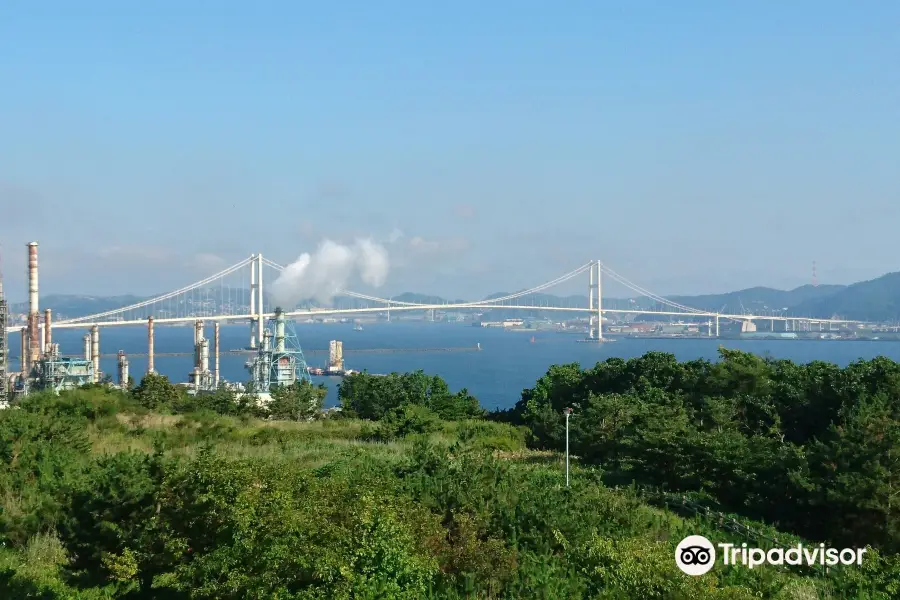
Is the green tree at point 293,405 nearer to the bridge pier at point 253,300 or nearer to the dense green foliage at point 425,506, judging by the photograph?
the dense green foliage at point 425,506

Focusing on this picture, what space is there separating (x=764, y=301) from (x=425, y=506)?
12645 centimetres

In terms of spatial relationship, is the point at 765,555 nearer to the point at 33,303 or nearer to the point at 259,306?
the point at 33,303

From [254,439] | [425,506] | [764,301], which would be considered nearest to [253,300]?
[254,439]

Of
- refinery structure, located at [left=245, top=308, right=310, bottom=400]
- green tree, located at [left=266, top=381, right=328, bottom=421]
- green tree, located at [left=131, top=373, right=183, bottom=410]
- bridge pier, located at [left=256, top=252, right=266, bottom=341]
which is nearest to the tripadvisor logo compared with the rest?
green tree, located at [left=266, top=381, right=328, bottom=421]

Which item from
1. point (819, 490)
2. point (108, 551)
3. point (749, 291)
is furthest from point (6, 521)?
point (749, 291)

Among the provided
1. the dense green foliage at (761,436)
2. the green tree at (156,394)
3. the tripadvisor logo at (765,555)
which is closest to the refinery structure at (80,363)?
the green tree at (156,394)

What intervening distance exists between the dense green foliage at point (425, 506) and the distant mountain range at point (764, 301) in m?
65.9

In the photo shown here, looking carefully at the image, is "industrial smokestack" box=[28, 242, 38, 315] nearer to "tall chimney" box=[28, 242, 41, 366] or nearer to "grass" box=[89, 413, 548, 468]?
"tall chimney" box=[28, 242, 41, 366]

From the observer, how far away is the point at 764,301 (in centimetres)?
12481

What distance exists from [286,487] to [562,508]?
2.17 metres

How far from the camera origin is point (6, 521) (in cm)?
737

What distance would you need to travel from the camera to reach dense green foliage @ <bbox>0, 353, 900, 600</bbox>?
5082 millimetres

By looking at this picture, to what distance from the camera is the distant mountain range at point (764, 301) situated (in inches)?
3567

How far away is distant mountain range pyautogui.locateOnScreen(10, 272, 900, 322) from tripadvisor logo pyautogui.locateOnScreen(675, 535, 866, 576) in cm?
7123
